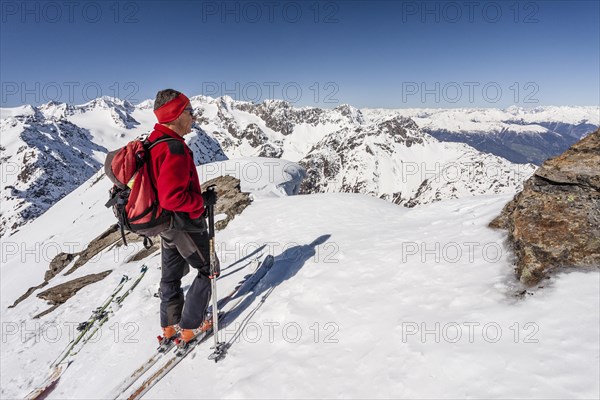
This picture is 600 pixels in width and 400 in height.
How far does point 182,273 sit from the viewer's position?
20.5 feet

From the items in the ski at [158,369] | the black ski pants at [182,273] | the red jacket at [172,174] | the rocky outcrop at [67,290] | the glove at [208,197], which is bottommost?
the rocky outcrop at [67,290]

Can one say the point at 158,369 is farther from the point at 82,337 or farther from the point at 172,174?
the point at 82,337

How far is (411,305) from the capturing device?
19.1 ft

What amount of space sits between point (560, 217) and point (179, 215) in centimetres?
676

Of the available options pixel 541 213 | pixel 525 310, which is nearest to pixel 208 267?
pixel 525 310

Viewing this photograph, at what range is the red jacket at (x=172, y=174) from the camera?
492cm

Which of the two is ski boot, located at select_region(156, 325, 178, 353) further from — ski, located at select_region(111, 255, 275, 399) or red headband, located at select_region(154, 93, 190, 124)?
red headband, located at select_region(154, 93, 190, 124)

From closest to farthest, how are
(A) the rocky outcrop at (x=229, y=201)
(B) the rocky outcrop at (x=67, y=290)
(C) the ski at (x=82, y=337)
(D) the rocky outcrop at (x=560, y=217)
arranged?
(D) the rocky outcrop at (x=560, y=217)
(C) the ski at (x=82, y=337)
(B) the rocky outcrop at (x=67, y=290)
(A) the rocky outcrop at (x=229, y=201)

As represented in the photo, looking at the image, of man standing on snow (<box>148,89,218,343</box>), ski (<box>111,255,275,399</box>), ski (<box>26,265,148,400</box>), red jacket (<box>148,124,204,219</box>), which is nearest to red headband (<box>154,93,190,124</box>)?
man standing on snow (<box>148,89,218,343</box>)

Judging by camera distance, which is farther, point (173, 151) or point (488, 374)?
point (173, 151)

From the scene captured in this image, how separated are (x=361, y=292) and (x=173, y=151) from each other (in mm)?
4435

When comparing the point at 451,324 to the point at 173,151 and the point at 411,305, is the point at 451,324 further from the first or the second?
the point at 173,151

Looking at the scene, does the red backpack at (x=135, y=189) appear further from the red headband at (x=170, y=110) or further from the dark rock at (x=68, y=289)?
the dark rock at (x=68, y=289)

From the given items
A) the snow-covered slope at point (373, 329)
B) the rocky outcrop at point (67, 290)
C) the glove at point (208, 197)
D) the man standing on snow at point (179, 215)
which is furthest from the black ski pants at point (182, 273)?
the rocky outcrop at point (67, 290)
